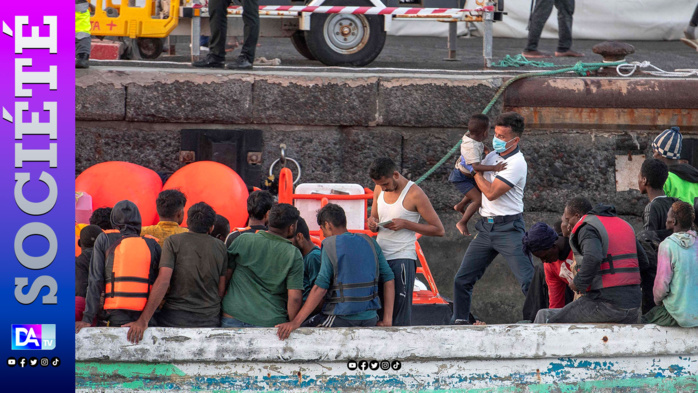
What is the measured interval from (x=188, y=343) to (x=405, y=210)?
152cm

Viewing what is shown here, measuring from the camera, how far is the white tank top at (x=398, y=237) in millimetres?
5289

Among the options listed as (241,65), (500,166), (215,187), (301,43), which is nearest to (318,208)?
(215,187)

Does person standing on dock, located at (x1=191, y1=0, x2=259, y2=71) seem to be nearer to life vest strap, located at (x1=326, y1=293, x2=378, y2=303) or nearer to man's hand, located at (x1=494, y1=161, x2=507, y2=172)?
man's hand, located at (x1=494, y1=161, x2=507, y2=172)

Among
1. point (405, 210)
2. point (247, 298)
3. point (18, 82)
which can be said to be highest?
point (18, 82)

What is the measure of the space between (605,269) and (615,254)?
0.31 ft

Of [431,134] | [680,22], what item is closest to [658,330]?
[431,134]

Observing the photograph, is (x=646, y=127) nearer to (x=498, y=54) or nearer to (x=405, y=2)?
(x=405, y=2)

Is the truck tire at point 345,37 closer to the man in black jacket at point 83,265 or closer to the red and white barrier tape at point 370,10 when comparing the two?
the red and white barrier tape at point 370,10

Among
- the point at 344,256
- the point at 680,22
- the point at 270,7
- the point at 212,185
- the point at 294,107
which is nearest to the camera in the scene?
the point at 344,256

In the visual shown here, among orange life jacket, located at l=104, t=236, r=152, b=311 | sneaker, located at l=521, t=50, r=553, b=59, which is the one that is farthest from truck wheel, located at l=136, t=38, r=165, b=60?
orange life jacket, located at l=104, t=236, r=152, b=311

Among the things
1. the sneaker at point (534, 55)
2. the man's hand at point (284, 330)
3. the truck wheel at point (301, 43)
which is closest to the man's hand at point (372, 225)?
the man's hand at point (284, 330)

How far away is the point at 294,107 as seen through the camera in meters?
6.85

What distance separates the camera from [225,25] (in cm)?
733

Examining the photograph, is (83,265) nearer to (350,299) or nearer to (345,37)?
(350,299)
